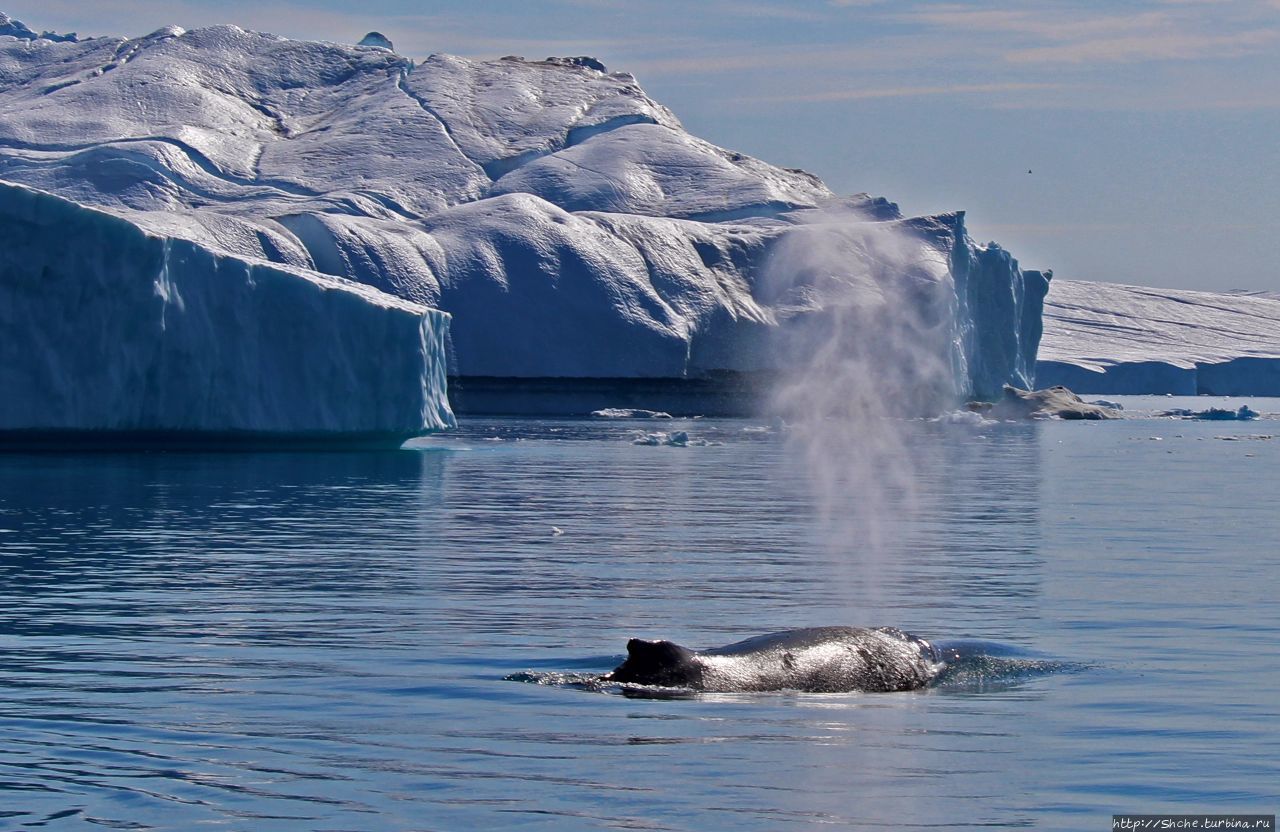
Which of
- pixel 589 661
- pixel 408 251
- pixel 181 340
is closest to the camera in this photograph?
pixel 589 661

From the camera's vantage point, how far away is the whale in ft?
28.5

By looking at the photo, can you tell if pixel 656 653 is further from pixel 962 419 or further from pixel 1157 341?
pixel 1157 341

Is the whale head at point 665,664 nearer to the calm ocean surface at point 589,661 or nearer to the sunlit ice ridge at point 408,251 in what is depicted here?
the calm ocean surface at point 589,661

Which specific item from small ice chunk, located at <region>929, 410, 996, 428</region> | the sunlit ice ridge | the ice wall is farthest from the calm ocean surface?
small ice chunk, located at <region>929, 410, 996, 428</region>

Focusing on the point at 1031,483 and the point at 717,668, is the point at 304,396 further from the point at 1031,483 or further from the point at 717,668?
the point at 717,668

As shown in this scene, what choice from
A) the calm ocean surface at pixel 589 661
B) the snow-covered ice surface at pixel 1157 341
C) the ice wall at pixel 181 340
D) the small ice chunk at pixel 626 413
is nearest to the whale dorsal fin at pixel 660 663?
the calm ocean surface at pixel 589 661

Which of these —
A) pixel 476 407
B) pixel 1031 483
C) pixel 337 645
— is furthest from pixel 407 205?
pixel 337 645

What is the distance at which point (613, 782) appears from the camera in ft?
21.7

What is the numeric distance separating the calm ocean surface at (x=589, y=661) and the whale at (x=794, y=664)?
0.82 ft

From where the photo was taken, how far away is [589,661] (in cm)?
956

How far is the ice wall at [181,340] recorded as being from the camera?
28469mm

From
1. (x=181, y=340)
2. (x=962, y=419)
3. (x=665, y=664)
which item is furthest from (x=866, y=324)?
(x=665, y=664)

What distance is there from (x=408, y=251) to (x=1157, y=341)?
6615 centimetres

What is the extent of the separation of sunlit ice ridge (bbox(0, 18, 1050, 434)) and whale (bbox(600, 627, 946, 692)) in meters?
21.8
